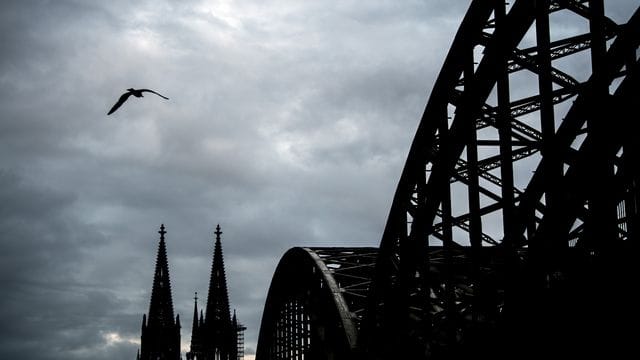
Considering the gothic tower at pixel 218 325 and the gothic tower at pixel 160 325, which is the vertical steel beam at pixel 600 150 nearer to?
the gothic tower at pixel 218 325

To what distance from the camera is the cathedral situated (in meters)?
101

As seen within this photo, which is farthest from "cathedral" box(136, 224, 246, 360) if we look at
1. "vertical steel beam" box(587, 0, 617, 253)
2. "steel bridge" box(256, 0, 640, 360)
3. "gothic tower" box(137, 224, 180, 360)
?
"vertical steel beam" box(587, 0, 617, 253)

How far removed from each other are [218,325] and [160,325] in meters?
Answer: 15.1

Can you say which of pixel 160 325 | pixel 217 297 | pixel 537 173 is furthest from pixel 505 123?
pixel 160 325

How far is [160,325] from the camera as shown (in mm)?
114125

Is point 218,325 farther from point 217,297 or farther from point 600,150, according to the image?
point 600,150

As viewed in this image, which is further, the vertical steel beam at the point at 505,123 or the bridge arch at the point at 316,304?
the bridge arch at the point at 316,304

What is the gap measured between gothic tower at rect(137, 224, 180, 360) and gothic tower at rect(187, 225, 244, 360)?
383 inches

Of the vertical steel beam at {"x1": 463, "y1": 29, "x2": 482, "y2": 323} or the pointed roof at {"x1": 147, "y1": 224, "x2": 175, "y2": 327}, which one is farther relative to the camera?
the pointed roof at {"x1": 147, "y1": 224, "x2": 175, "y2": 327}

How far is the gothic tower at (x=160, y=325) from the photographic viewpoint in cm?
11175

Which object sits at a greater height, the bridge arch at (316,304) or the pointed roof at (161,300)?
the pointed roof at (161,300)

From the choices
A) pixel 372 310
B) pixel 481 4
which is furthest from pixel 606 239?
pixel 372 310

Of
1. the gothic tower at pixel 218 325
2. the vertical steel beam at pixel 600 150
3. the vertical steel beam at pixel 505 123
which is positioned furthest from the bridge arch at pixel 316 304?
the gothic tower at pixel 218 325

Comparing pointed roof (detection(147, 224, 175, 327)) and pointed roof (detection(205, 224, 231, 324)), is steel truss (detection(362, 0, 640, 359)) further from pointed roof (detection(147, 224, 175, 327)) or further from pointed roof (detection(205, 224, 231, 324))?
pointed roof (detection(147, 224, 175, 327))
